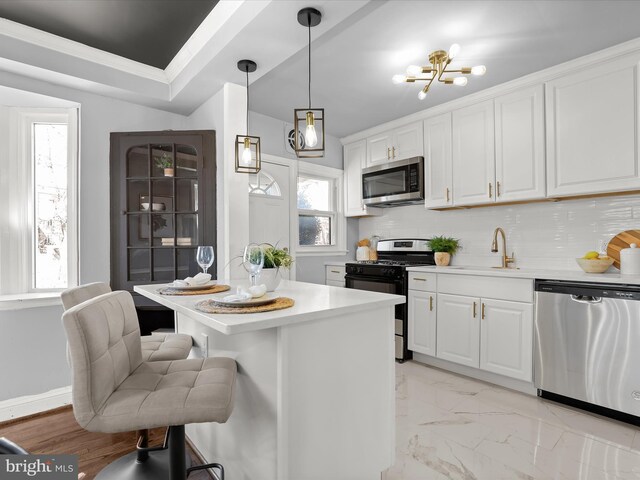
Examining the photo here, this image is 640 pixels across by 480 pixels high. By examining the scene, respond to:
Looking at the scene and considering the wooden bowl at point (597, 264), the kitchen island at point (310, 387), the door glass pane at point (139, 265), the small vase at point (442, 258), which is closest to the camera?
the kitchen island at point (310, 387)

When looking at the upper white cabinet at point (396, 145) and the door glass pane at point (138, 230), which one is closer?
the door glass pane at point (138, 230)

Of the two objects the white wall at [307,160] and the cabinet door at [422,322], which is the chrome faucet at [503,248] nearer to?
the cabinet door at [422,322]

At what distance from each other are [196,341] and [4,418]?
62.3 inches

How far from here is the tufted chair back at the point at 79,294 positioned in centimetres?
153

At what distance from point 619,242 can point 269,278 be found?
Result: 2.69 metres

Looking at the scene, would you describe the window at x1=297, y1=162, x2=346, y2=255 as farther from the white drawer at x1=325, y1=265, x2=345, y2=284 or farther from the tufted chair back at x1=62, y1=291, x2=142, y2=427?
the tufted chair back at x1=62, y1=291, x2=142, y2=427

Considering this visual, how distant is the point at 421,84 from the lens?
2990 mm

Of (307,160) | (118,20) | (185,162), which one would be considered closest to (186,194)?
(185,162)

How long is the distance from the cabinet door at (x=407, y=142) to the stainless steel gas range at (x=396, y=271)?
3.15ft

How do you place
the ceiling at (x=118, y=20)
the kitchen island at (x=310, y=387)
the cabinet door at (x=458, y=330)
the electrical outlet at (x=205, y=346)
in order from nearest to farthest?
the kitchen island at (x=310, y=387) < the electrical outlet at (x=205, y=346) < the ceiling at (x=118, y=20) < the cabinet door at (x=458, y=330)

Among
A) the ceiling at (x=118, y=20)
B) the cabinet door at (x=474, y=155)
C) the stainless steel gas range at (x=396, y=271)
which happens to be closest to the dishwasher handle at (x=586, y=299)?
the cabinet door at (x=474, y=155)

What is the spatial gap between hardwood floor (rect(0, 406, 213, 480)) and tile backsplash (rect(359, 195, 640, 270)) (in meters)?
3.01

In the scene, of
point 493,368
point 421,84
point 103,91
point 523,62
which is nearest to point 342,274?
point 493,368

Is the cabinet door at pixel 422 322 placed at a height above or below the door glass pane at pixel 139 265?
below
